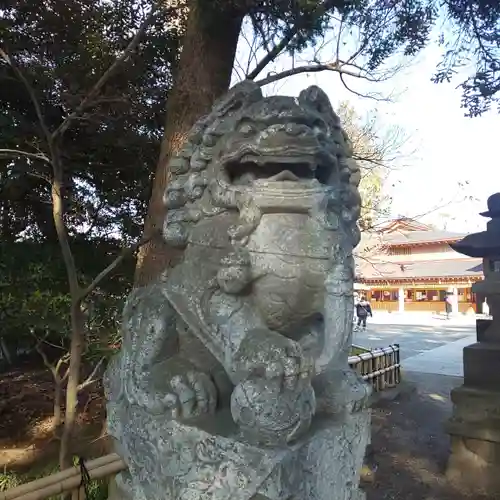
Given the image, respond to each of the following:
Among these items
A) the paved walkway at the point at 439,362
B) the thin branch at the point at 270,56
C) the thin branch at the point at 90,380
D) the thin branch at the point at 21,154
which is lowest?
the paved walkway at the point at 439,362

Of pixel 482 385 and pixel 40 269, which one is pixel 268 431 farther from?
pixel 482 385

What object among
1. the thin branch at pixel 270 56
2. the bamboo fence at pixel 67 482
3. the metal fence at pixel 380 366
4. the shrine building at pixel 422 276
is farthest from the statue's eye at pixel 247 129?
the shrine building at pixel 422 276

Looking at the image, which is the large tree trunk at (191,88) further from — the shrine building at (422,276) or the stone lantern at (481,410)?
the shrine building at (422,276)

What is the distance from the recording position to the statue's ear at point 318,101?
1.44 m

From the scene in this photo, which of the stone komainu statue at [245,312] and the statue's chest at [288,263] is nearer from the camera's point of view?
the stone komainu statue at [245,312]

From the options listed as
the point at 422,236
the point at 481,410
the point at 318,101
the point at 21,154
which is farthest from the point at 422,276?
the point at 318,101

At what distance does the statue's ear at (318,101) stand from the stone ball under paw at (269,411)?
0.79m

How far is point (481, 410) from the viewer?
429cm

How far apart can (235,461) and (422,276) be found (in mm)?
24067

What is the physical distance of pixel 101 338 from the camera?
13.5 feet

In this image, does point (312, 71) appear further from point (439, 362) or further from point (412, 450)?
point (439, 362)

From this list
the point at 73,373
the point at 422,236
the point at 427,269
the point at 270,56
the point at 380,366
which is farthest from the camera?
the point at 422,236

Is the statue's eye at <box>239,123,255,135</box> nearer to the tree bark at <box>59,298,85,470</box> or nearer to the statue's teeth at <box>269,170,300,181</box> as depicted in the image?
the statue's teeth at <box>269,170,300,181</box>

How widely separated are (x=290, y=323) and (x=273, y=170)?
1.39 feet
